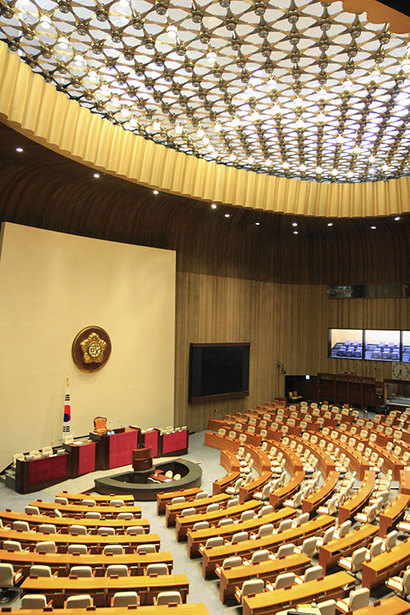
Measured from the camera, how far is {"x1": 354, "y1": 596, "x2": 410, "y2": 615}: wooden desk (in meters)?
6.14

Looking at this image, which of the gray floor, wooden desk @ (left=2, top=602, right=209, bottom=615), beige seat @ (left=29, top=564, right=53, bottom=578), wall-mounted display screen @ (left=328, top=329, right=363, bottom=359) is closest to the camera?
wooden desk @ (left=2, top=602, right=209, bottom=615)

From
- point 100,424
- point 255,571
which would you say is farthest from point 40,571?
point 100,424

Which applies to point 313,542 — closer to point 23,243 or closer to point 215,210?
point 23,243

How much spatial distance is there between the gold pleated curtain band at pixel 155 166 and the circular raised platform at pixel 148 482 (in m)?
9.73

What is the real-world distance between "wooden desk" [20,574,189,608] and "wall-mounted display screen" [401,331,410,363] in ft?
65.1

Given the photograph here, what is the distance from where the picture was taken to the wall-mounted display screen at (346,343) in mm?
25234

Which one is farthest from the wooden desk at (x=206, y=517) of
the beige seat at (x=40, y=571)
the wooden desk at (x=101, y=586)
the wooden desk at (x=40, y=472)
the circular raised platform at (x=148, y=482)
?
the wooden desk at (x=40, y=472)

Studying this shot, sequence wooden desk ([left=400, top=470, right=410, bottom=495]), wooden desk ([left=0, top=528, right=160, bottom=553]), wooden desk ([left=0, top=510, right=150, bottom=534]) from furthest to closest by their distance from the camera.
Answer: wooden desk ([left=400, top=470, right=410, bottom=495])
wooden desk ([left=0, top=510, right=150, bottom=534])
wooden desk ([left=0, top=528, right=160, bottom=553])

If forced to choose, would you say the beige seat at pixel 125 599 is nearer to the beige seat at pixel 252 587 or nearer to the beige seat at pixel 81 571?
the beige seat at pixel 81 571

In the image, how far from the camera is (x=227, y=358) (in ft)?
74.5

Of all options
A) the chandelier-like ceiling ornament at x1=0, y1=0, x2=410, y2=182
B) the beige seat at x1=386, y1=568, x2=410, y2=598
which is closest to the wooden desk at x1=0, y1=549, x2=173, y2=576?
the beige seat at x1=386, y1=568, x2=410, y2=598

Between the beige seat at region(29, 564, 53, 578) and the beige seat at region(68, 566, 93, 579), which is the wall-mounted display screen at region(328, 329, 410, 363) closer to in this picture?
the beige seat at region(68, 566, 93, 579)

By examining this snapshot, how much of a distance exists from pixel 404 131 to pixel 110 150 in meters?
9.76

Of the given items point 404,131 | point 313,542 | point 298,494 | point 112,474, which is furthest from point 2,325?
point 404,131
